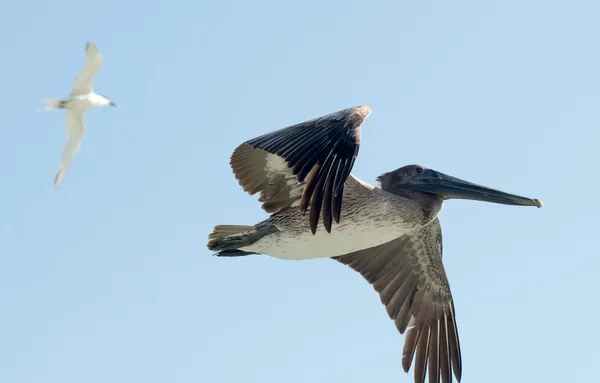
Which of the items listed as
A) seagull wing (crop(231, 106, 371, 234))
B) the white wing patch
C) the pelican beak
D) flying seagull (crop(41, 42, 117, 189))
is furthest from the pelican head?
flying seagull (crop(41, 42, 117, 189))

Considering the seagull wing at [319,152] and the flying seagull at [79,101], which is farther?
the flying seagull at [79,101]

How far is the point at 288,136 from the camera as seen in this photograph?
8.55m

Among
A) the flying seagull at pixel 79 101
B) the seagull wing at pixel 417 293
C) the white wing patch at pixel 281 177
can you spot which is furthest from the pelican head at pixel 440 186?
the flying seagull at pixel 79 101

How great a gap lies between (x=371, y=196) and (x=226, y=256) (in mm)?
1608

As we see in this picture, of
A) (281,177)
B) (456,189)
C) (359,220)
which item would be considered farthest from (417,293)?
(281,177)

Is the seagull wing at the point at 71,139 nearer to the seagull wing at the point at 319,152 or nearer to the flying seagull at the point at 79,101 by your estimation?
the flying seagull at the point at 79,101

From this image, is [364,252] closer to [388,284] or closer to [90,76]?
[388,284]

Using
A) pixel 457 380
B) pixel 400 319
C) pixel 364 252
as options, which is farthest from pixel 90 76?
pixel 457 380

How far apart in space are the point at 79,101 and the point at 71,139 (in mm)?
539

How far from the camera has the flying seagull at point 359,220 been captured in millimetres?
8367

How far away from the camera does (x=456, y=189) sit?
34.7 ft

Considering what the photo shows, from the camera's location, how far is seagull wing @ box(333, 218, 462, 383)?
11.2 m

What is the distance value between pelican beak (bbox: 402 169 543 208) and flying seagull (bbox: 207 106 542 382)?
0.03 ft

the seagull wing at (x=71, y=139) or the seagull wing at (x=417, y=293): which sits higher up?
the seagull wing at (x=71, y=139)
